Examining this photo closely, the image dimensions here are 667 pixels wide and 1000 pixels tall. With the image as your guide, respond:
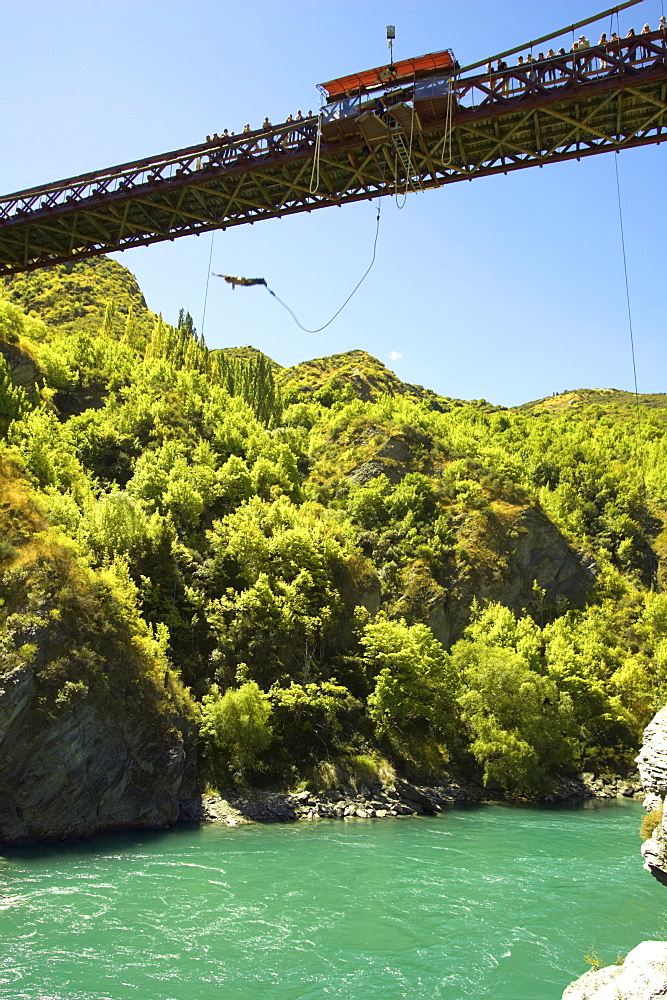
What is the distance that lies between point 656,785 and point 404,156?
15826 millimetres

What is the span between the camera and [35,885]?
19578 mm

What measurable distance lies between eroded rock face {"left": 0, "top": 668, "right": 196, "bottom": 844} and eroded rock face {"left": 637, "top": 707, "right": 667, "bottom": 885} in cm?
1996

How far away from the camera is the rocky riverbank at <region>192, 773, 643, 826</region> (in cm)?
3016

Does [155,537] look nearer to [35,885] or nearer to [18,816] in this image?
[18,816]

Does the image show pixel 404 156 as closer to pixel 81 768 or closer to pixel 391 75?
pixel 391 75

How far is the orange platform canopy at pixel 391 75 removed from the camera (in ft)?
60.0

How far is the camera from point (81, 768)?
1039 inches

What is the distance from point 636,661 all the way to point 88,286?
67571 mm

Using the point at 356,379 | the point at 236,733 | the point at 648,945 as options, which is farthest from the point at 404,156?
the point at 356,379


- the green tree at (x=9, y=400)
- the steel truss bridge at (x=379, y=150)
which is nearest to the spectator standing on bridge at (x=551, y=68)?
the steel truss bridge at (x=379, y=150)

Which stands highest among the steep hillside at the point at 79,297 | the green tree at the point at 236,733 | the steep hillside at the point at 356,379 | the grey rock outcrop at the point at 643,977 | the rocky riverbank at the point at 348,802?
the steep hillside at the point at 356,379

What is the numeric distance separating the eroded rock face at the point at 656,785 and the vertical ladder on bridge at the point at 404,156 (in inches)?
551

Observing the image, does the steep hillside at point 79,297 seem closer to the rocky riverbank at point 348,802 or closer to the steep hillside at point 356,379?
the steep hillside at point 356,379

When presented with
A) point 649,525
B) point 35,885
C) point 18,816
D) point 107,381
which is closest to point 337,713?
point 18,816
